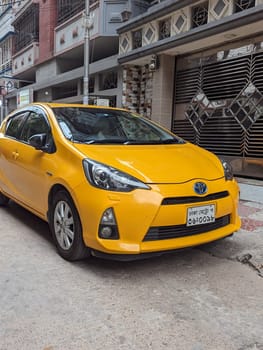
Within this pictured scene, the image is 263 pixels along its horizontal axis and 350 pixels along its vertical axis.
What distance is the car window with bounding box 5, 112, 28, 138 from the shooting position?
16.2 feet

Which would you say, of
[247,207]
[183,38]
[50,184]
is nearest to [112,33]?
[183,38]

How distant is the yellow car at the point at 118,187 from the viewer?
3.01 meters

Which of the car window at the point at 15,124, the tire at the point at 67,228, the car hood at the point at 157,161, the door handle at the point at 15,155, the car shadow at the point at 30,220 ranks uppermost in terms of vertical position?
the car window at the point at 15,124

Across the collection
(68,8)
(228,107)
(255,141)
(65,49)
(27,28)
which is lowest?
(255,141)

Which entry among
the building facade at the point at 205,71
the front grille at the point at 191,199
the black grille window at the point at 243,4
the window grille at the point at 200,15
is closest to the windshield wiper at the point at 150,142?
the front grille at the point at 191,199

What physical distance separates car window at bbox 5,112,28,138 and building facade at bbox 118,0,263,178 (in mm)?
4779

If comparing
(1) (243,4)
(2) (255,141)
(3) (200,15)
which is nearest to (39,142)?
(2) (255,141)

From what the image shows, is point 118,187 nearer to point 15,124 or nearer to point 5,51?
point 15,124

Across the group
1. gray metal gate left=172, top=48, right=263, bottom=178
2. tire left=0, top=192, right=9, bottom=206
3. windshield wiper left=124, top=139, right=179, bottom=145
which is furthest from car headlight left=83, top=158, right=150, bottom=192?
gray metal gate left=172, top=48, right=263, bottom=178

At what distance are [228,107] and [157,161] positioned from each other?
5.72 metres

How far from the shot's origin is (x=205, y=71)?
30.0 feet

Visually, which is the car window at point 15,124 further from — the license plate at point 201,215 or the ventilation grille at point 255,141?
the ventilation grille at point 255,141

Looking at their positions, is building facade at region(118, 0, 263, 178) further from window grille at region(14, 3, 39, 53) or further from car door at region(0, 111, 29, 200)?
window grille at region(14, 3, 39, 53)

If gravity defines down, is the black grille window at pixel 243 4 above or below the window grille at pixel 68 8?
below
